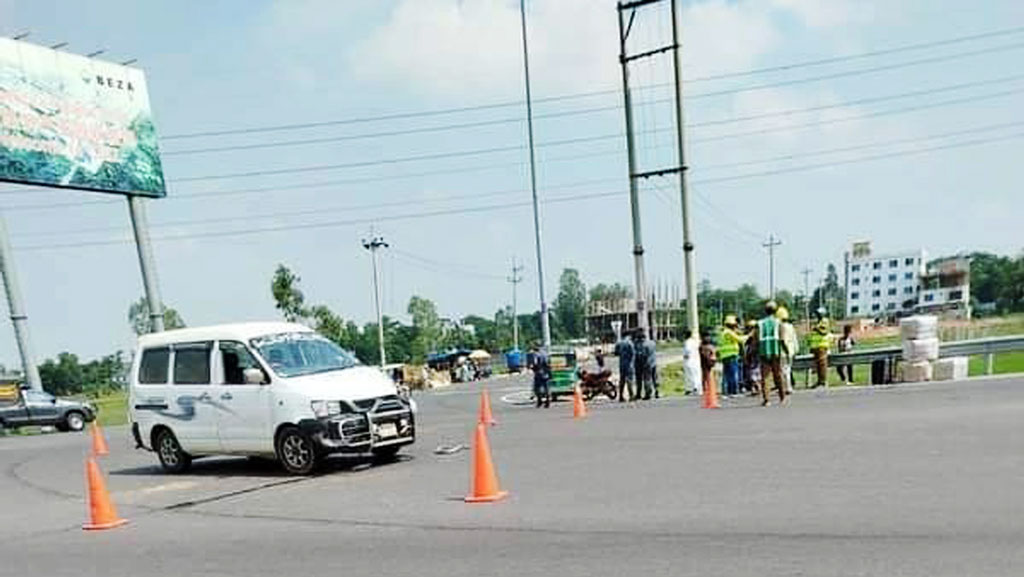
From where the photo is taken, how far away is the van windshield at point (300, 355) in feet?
46.7

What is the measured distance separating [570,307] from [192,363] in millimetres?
150410

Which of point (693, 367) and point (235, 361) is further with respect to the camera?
point (693, 367)

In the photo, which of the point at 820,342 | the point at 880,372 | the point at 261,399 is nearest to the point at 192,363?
the point at 261,399

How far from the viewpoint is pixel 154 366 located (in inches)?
619

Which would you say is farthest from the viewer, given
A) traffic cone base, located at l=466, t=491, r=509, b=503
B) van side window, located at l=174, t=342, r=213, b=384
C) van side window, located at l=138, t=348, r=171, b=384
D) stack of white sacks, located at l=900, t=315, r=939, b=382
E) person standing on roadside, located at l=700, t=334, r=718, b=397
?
person standing on roadside, located at l=700, t=334, r=718, b=397

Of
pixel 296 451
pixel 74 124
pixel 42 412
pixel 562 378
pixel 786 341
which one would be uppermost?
pixel 74 124

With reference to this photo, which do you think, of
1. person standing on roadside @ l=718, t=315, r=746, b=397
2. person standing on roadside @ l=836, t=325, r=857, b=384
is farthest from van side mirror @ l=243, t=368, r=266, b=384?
person standing on roadside @ l=836, t=325, r=857, b=384

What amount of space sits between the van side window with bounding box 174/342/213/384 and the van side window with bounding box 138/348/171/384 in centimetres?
27

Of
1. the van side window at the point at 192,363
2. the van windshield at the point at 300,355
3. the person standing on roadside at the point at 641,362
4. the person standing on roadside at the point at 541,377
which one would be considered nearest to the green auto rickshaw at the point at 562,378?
the person standing on roadside at the point at 541,377

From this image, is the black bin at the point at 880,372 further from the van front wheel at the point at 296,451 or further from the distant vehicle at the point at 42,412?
the distant vehicle at the point at 42,412

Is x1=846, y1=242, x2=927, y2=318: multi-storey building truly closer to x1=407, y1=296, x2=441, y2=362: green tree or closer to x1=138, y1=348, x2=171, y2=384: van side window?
x1=407, y1=296, x2=441, y2=362: green tree

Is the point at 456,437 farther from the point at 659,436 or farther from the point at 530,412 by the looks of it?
the point at 530,412

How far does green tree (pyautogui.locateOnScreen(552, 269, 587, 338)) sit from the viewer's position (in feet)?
514

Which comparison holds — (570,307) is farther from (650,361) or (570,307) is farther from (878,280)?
(650,361)
